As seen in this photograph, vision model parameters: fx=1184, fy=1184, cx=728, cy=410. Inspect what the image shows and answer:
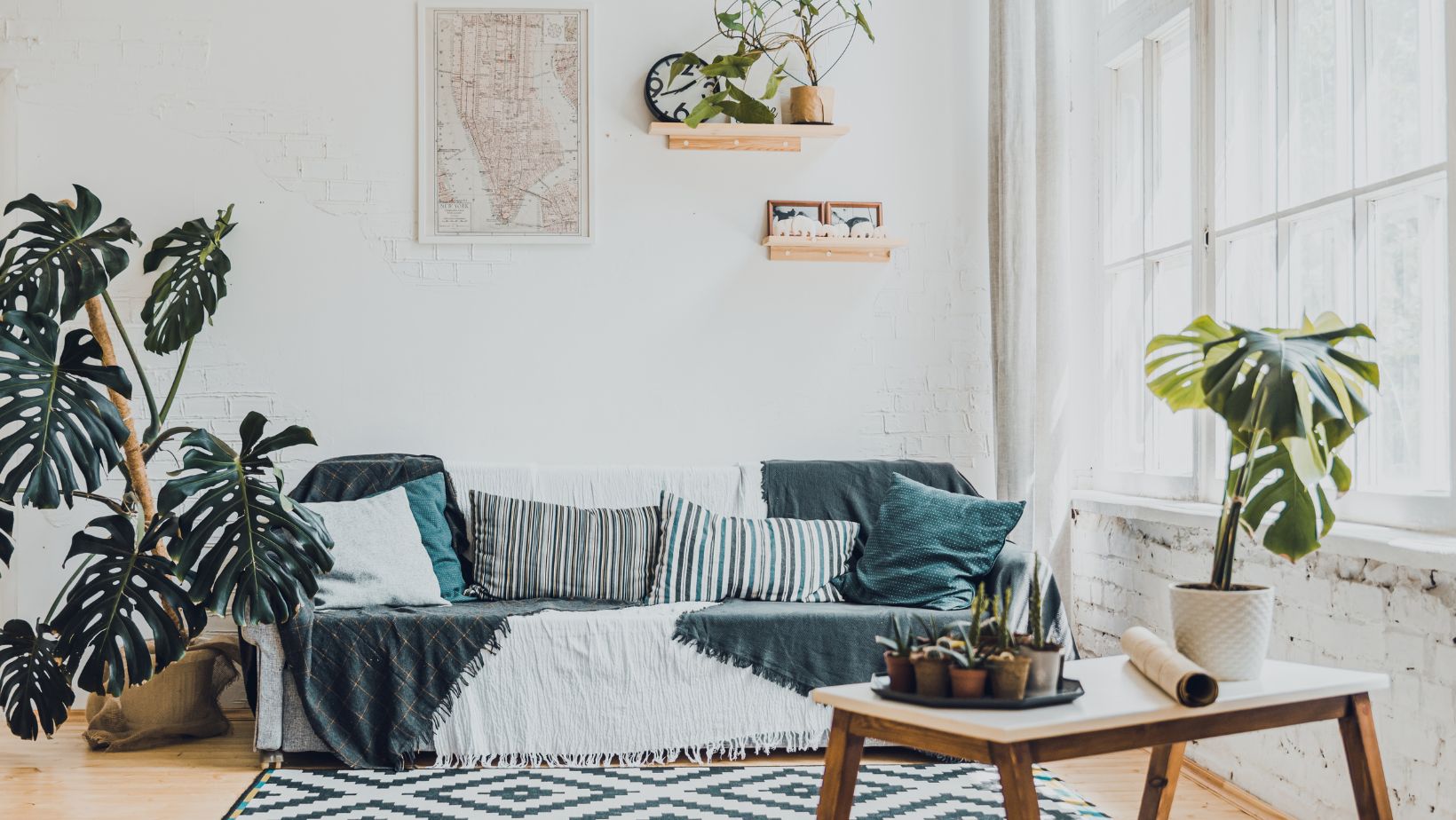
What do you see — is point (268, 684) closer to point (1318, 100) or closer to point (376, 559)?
point (376, 559)

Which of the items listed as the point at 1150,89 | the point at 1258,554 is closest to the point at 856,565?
the point at 1258,554

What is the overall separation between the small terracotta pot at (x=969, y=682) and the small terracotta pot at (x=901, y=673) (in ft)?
0.24

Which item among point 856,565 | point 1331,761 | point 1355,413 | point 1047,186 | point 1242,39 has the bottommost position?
point 1331,761

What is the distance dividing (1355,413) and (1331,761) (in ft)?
3.34

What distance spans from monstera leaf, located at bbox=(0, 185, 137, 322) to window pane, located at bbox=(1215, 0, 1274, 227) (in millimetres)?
3037

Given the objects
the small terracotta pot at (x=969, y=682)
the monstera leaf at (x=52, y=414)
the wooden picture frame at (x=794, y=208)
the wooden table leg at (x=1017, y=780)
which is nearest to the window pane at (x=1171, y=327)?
the wooden picture frame at (x=794, y=208)

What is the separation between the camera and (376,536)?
3.53 metres

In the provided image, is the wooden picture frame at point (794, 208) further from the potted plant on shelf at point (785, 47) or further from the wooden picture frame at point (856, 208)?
the potted plant on shelf at point (785, 47)

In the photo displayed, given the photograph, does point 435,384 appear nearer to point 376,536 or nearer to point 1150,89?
point 376,536

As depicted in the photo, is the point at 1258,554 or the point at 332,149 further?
the point at 332,149

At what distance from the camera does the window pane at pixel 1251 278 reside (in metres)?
3.11

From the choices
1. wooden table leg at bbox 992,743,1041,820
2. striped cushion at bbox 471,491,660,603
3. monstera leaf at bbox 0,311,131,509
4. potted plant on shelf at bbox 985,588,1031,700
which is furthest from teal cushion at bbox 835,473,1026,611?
monstera leaf at bbox 0,311,131,509

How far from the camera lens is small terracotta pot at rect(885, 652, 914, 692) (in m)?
1.90

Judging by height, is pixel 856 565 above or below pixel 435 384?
below
